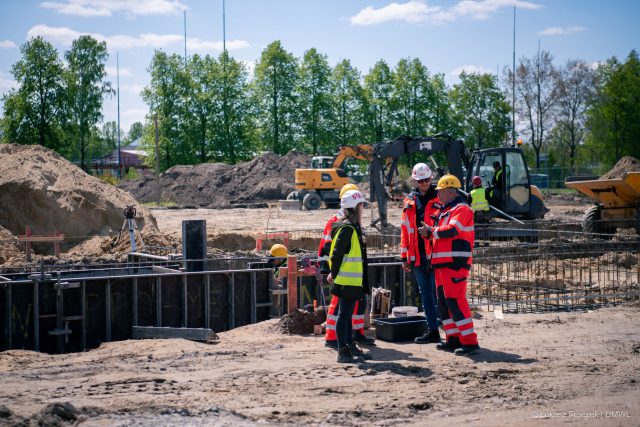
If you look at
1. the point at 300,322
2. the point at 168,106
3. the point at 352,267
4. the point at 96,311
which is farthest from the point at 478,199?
the point at 168,106

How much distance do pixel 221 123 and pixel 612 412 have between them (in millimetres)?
56855

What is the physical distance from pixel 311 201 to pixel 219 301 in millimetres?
27366

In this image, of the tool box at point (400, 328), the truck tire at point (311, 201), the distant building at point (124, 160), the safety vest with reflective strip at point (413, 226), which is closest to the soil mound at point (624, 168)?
the truck tire at point (311, 201)

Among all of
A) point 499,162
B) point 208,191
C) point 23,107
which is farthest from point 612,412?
point 23,107

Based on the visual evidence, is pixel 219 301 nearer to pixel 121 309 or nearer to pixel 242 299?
pixel 242 299

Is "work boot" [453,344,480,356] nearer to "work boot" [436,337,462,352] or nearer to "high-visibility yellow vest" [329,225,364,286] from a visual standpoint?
"work boot" [436,337,462,352]

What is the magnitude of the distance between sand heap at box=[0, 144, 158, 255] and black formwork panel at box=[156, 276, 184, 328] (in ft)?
34.5

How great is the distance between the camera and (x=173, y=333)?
402 inches

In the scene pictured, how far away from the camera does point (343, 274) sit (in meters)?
8.74

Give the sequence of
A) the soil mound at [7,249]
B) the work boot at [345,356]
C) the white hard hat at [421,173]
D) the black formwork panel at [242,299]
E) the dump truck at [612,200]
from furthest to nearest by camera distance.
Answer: the dump truck at [612,200]
the soil mound at [7,249]
the black formwork panel at [242,299]
the white hard hat at [421,173]
the work boot at [345,356]

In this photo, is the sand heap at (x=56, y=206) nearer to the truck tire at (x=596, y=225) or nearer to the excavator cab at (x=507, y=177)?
the excavator cab at (x=507, y=177)

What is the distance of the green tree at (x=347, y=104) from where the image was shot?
198 feet

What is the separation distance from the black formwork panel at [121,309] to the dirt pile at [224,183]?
115 ft

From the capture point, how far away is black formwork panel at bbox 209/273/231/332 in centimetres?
1147
